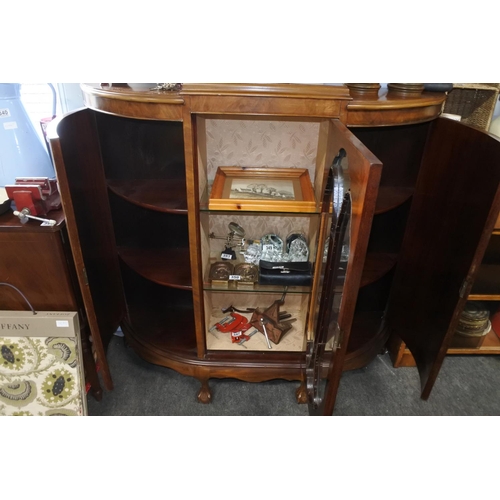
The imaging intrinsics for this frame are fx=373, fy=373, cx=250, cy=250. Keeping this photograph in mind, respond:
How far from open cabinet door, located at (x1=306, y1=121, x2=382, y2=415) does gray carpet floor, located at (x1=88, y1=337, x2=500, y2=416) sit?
34 cm

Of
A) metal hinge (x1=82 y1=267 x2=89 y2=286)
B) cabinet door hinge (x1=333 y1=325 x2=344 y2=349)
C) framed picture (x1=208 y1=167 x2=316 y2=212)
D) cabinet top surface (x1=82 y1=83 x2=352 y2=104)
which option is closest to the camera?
cabinet door hinge (x1=333 y1=325 x2=344 y2=349)

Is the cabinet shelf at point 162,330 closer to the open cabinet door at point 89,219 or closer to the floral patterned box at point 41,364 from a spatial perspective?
the open cabinet door at point 89,219

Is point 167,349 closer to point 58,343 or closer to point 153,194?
point 58,343

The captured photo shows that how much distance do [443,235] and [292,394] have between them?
909 mm

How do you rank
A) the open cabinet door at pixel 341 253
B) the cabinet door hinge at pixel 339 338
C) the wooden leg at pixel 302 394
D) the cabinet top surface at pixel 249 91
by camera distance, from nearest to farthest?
the open cabinet door at pixel 341 253, the cabinet door hinge at pixel 339 338, the cabinet top surface at pixel 249 91, the wooden leg at pixel 302 394

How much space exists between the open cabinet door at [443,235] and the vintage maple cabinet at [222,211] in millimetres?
99

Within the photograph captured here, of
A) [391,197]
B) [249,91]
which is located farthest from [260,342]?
[249,91]

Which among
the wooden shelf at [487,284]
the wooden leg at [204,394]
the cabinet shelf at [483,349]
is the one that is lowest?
the wooden leg at [204,394]

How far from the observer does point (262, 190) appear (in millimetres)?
1427

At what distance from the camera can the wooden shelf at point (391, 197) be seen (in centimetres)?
137

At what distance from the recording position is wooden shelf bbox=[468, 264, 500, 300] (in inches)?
63.9

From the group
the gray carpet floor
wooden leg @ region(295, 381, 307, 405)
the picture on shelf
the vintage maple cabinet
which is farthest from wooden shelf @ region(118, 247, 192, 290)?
wooden leg @ region(295, 381, 307, 405)

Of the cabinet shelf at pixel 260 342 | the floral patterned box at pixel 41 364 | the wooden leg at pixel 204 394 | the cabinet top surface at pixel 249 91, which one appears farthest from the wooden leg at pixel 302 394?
the cabinet top surface at pixel 249 91

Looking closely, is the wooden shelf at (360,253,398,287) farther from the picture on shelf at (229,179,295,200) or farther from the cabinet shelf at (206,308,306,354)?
the picture on shelf at (229,179,295,200)
